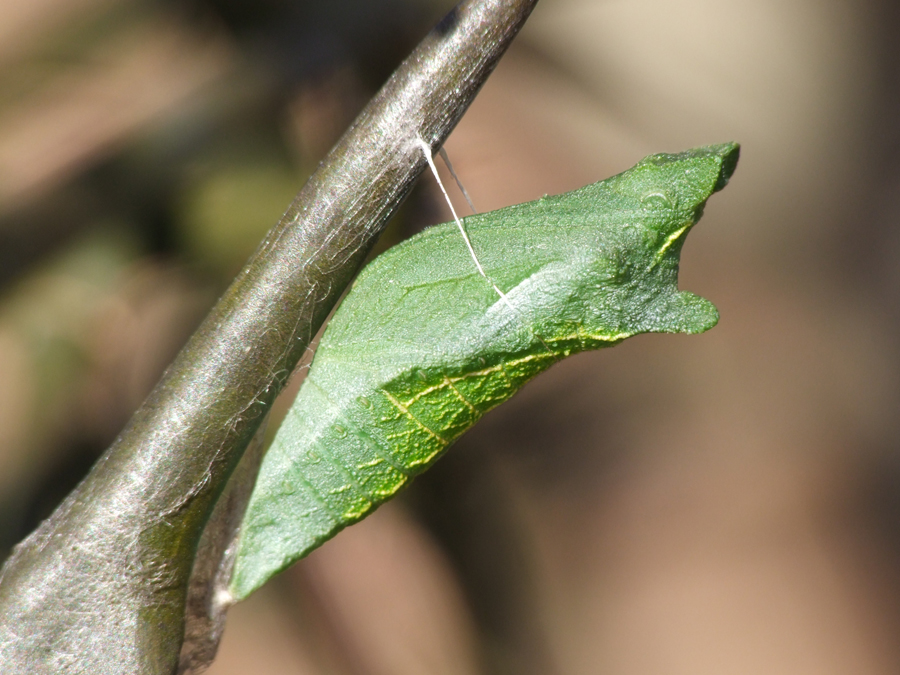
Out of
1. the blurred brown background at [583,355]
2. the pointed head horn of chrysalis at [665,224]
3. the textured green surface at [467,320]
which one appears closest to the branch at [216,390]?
the textured green surface at [467,320]

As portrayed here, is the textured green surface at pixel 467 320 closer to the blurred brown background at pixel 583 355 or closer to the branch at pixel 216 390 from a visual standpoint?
the branch at pixel 216 390

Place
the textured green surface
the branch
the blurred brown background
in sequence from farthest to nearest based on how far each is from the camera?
the blurred brown background, the textured green surface, the branch

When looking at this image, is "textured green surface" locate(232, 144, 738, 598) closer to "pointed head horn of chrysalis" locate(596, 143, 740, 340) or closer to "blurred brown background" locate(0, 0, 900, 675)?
"pointed head horn of chrysalis" locate(596, 143, 740, 340)

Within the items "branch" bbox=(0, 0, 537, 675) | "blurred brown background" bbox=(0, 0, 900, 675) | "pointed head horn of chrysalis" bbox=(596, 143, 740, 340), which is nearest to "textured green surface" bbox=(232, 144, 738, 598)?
"pointed head horn of chrysalis" bbox=(596, 143, 740, 340)

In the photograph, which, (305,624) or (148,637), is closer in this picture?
(148,637)

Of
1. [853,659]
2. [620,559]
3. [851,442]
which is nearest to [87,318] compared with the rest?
[620,559]

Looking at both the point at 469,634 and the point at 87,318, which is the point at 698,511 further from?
the point at 87,318
